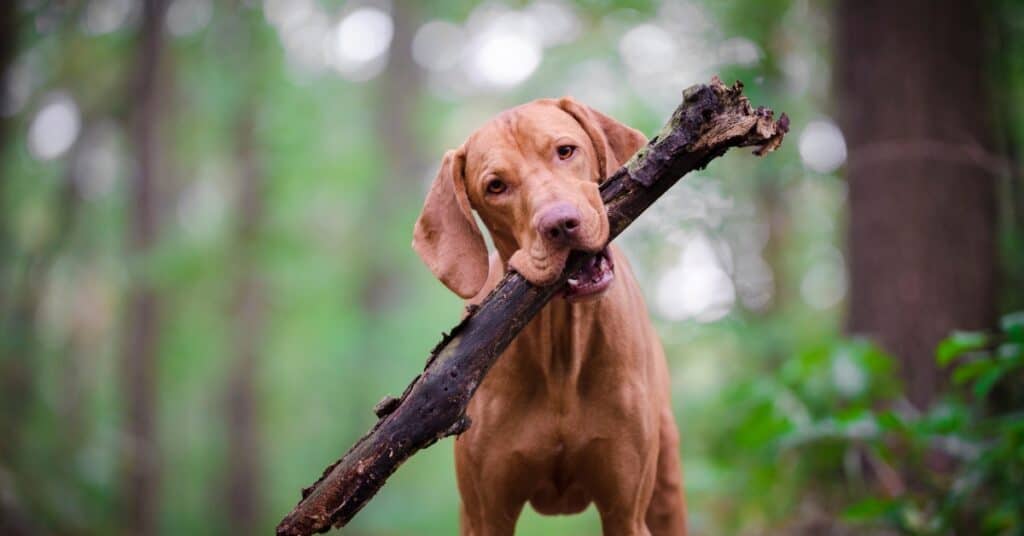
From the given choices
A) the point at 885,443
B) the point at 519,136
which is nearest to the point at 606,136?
the point at 519,136

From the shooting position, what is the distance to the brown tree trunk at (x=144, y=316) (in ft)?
42.9

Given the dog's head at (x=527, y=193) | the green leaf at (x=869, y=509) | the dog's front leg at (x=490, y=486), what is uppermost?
the dog's head at (x=527, y=193)

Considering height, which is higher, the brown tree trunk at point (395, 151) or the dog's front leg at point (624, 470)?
the brown tree trunk at point (395, 151)

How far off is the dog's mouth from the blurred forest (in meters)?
2.32

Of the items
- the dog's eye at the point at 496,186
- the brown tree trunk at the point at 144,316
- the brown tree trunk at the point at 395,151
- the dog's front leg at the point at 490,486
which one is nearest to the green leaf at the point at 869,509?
the dog's front leg at the point at 490,486

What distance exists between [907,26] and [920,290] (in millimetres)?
2069

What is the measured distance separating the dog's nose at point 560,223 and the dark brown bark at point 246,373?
42.2 feet

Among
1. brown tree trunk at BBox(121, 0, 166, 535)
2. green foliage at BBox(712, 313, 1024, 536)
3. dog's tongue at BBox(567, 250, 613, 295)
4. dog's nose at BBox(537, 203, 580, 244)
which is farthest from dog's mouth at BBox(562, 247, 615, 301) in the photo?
brown tree trunk at BBox(121, 0, 166, 535)

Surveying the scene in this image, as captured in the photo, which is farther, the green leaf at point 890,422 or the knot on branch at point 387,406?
the green leaf at point 890,422

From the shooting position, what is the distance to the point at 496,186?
3.20m

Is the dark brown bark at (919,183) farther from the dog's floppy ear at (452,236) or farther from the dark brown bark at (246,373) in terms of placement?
the dark brown bark at (246,373)

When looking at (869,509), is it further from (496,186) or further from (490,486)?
(496,186)

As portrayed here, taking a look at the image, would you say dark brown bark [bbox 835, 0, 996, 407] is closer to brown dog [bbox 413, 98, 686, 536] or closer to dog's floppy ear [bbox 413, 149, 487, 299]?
brown dog [bbox 413, 98, 686, 536]

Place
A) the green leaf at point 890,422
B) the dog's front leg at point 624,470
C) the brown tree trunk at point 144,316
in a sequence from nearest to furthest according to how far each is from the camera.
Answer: the dog's front leg at point 624,470 < the green leaf at point 890,422 < the brown tree trunk at point 144,316
